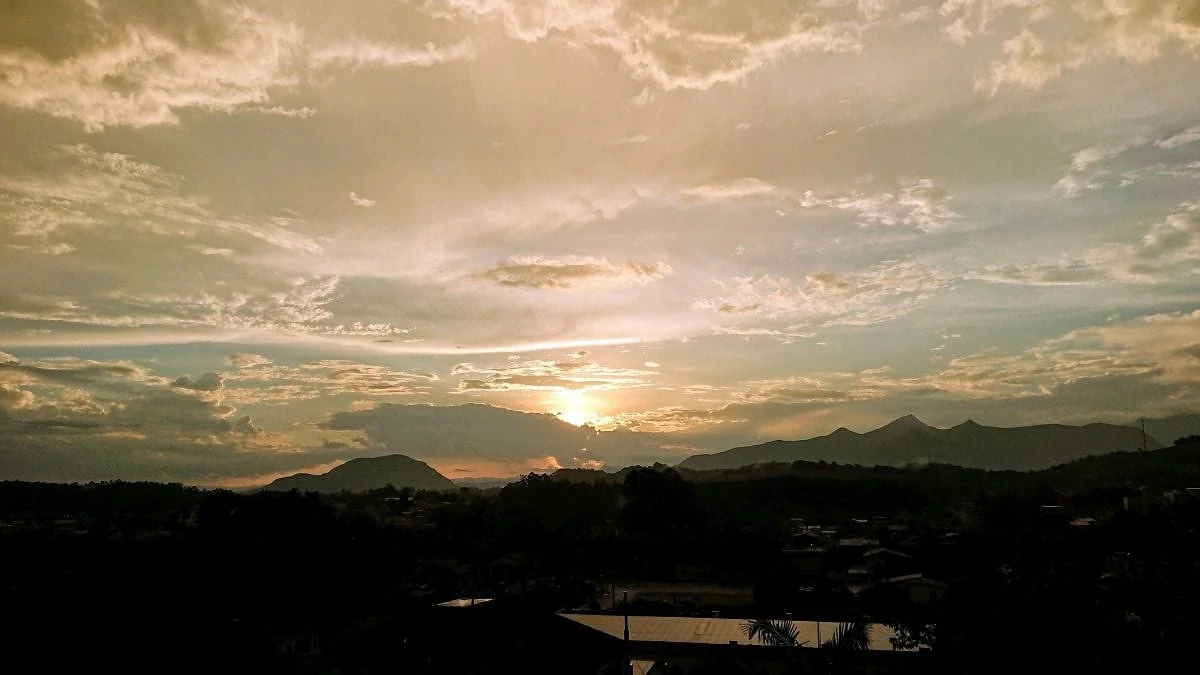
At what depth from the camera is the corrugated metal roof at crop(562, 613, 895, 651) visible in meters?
24.3

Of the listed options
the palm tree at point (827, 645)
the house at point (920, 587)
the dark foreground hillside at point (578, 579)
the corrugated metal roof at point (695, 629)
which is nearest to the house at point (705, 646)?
the corrugated metal roof at point (695, 629)

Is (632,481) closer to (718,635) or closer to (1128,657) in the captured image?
(718,635)

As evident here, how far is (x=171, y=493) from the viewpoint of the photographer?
102 metres

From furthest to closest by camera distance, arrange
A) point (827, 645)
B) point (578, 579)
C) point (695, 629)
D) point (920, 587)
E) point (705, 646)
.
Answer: point (578, 579), point (920, 587), point (695, 629), point (705, 646), point (827, 645)

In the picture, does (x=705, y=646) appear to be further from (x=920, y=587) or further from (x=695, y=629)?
(x=920, y=587)

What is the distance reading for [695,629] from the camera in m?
26.7

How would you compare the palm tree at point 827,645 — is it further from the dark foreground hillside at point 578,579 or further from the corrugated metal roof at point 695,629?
the corrugated metal roof at point 695,629

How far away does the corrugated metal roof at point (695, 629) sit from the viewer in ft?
79.7

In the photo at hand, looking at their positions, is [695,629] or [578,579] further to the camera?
[578,579]

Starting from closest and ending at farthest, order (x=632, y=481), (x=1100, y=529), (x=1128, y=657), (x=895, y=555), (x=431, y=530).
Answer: (x=1128, y=657) < (x=1100, y=529) < (x=895, y=555) < (x=431, y=530) < (x=632, y=481)

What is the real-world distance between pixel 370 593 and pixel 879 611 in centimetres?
2249

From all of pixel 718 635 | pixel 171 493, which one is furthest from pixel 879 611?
pixel 171 493

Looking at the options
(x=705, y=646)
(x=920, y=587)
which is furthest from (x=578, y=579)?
(x=705, y=646)

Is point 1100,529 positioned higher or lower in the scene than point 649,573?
higher
